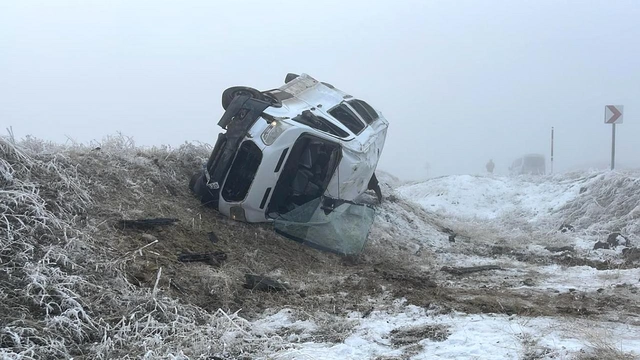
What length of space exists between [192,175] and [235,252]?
104 inches

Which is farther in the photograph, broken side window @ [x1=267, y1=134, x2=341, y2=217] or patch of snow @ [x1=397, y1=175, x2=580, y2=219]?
patch of snow @ [x1=397, y1=175, x2=580, y2=219]

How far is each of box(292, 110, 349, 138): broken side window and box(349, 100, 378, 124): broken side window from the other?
134cm

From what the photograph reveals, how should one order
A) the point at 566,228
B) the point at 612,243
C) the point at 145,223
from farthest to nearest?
the point at 566,228, the point at 612,243, the point at 145,223

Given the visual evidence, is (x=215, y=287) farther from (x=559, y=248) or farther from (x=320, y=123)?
(x=559, y=248)

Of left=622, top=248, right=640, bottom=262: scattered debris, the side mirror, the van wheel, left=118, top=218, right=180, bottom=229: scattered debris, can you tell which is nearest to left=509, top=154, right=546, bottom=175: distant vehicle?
the side mirror

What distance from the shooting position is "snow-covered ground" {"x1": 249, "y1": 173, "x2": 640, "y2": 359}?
3678 mm

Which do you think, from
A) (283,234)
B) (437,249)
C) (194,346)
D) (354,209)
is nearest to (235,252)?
(283,234)

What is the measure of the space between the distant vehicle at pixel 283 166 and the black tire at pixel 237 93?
0.05ft

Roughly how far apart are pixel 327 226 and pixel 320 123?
63.9 inches

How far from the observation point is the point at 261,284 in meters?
5.58

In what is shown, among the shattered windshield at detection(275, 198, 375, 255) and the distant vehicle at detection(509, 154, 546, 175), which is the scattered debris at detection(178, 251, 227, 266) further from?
the distant vehicle at detection(509, 154, 546, 175)

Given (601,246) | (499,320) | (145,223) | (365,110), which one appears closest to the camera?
(499,320)

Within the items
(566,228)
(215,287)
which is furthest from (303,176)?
(566,228)

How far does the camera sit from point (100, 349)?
11.9 feet
